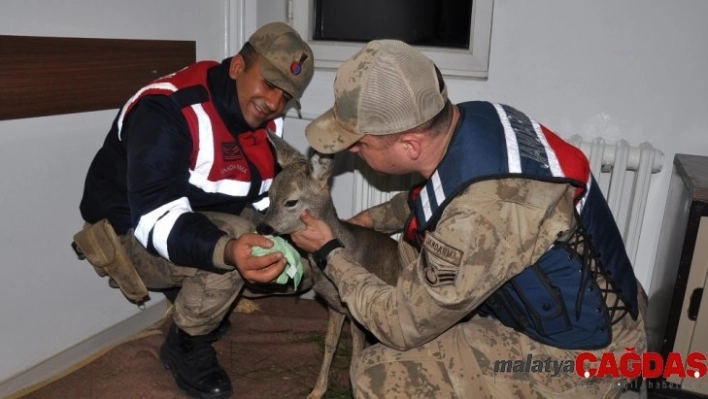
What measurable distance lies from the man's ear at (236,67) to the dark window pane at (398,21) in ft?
4.34

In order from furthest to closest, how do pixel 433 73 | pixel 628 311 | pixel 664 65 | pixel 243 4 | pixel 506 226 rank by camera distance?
1. pixel 243 4
2. pixel 664 65
3. pixel 628 311
4. pixel 433 73
5. pixel 506 226

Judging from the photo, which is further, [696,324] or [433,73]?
[696,324]

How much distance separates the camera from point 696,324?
3105 mm

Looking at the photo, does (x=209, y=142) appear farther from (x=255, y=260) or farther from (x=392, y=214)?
(x=392, y=214)

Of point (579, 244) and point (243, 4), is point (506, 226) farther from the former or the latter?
point (243, 4)

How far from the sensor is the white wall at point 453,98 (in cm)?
306

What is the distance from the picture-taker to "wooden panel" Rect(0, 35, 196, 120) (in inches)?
113

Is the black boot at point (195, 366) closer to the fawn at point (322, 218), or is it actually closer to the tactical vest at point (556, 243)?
the fawn at point (322, 218)

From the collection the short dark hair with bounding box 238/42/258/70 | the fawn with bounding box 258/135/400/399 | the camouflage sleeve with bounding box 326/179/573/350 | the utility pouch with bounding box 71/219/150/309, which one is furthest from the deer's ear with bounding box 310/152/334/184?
the utility pouch with bounding box 71/219/150/309

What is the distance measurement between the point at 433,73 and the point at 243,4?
8.82ft

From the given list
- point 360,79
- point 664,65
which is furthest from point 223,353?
point 664,65

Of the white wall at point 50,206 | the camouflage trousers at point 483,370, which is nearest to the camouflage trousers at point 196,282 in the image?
the white wall at point 50,206

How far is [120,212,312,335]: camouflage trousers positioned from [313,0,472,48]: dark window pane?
182cm

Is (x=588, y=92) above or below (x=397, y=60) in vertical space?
below
